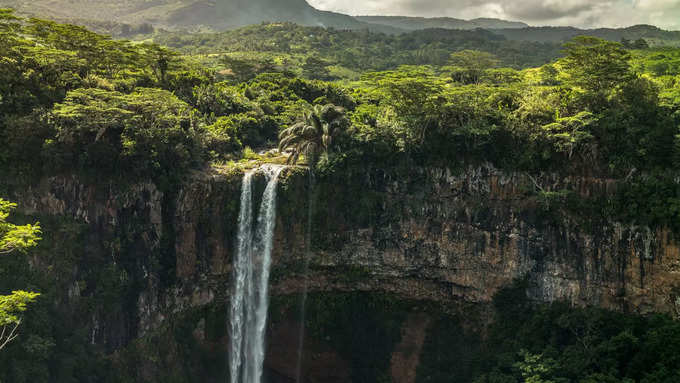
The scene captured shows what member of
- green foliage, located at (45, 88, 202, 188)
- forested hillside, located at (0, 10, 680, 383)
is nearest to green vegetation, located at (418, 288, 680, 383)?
forested hillside, located at (0, 10, 680, 383)

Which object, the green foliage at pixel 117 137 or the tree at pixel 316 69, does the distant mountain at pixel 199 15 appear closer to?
the tree at pixel 316 69

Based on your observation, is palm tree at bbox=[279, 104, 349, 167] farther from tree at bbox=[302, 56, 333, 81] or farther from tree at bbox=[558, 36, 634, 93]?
tree at bbox=[302, 56, 333, 81]

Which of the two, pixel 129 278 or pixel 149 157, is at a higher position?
pixel 149 157

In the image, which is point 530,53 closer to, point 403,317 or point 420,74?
point 420,74

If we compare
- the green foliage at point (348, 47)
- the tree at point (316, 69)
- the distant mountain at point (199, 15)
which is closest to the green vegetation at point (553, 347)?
the tree at point (316, 69)

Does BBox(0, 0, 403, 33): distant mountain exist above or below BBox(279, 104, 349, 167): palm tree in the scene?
above

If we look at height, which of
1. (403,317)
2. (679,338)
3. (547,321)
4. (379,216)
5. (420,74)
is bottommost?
(403,317)

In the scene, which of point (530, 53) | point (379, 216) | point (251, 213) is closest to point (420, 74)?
point (379, 216)

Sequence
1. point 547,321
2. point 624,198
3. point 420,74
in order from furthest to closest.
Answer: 1. point 420,74
2. point 547,321
3. point 624,198
